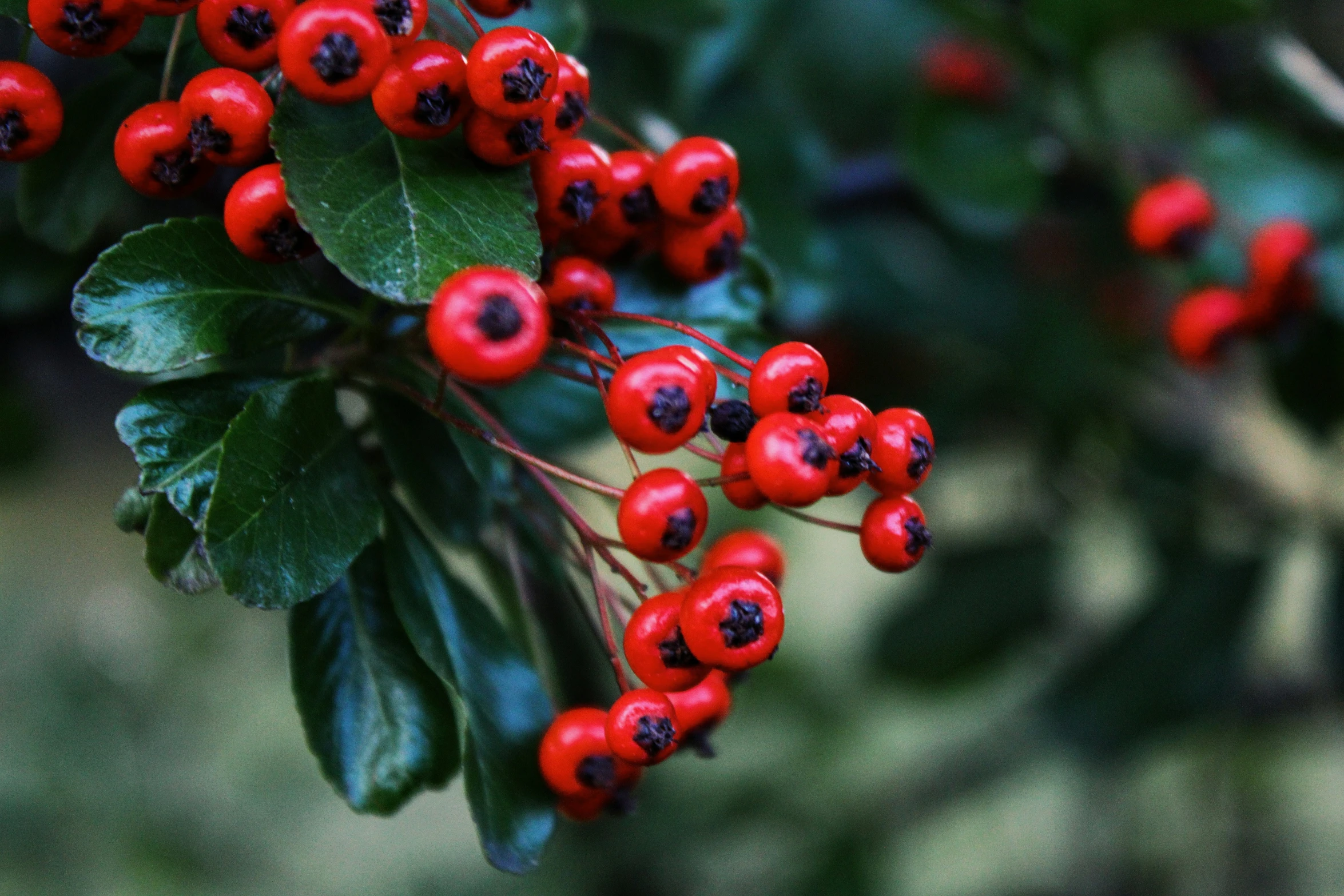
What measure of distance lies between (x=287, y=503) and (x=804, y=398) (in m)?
0.23

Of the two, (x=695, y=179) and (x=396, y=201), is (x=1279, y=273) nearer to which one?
(x=695, y=179)

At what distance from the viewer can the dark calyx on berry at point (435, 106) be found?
428 mm

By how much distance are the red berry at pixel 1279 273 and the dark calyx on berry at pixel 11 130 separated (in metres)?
0.84

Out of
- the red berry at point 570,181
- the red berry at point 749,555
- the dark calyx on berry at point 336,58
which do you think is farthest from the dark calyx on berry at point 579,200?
the red berry at point 749,555

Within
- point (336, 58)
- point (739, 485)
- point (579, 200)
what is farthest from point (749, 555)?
point (336, 58)

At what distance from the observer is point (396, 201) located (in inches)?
17.2

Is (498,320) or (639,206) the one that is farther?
(639,206)

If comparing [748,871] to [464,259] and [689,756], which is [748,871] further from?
[464,259]

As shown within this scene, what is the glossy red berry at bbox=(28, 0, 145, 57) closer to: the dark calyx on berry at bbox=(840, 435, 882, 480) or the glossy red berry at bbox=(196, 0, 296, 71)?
the glossy red berry at bbox=(196, 0, 296, 71)

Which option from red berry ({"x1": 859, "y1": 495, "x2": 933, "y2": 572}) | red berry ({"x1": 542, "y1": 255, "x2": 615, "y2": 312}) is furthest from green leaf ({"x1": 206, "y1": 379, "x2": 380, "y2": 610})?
red berry ({"x1": 859, "y1": 495, "x2": 933, "y2": 572})

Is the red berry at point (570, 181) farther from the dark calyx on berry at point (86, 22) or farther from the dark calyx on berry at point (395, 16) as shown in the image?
the dark calyx on berry at point (86, 22)

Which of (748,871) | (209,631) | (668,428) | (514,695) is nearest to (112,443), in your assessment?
(209,631)

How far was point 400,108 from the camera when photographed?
0.43 metres

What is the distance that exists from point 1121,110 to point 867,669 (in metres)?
0.89
